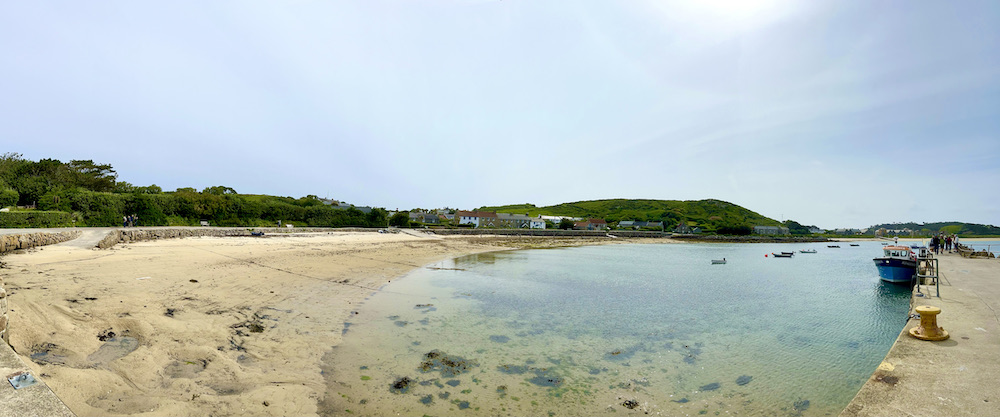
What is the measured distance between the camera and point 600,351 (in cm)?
916

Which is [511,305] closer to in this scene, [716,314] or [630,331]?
[630,331]

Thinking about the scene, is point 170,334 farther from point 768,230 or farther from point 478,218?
point 768,230

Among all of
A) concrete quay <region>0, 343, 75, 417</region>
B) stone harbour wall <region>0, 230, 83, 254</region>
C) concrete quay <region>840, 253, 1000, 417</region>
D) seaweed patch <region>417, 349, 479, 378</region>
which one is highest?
stone harbour wall <region>0, 230, 83, 254</region>

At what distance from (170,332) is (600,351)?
8821mm

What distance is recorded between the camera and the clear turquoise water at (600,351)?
642 centimetres

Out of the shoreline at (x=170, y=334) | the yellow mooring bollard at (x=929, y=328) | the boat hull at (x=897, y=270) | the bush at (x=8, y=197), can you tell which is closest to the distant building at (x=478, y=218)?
the bush at (x=8, y=197)

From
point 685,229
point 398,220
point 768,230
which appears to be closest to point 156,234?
point 398,220

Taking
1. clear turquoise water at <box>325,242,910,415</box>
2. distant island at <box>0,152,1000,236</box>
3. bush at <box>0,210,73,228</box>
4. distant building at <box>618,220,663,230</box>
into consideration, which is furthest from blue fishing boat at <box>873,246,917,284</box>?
distant building at <box>618,220,663,230</box>

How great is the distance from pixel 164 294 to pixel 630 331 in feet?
41.3

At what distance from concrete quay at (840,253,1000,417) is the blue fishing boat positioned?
1519cm

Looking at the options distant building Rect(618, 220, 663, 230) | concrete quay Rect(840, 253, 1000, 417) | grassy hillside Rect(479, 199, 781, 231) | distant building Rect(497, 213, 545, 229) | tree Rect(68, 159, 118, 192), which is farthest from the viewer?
grassy hillside Rect(479, 199, 781, 231)

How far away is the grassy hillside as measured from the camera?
153 metres

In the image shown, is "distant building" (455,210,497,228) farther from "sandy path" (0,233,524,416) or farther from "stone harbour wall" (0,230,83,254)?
"sandy path" (0,233,524,416)

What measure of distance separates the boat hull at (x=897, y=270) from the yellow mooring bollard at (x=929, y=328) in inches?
740
